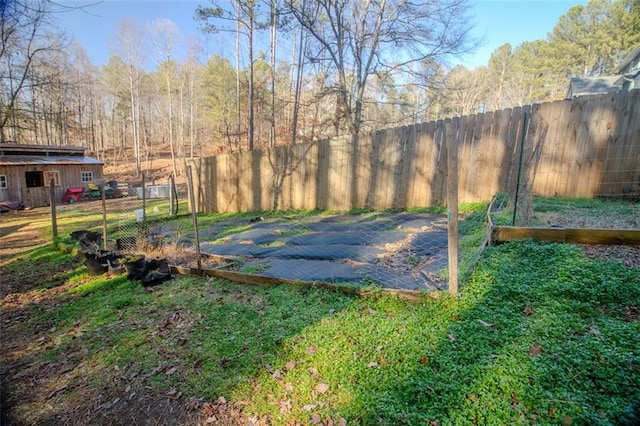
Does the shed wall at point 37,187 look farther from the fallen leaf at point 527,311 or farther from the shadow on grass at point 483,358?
the fallen leaf at point 527,311

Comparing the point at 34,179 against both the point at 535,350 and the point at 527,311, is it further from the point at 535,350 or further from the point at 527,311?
the point at 535,350

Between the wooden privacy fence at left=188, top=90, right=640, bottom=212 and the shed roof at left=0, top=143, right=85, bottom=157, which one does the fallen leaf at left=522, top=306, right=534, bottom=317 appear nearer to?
the wooden privacy fence at left=188, top=90, right=640, bottom=212

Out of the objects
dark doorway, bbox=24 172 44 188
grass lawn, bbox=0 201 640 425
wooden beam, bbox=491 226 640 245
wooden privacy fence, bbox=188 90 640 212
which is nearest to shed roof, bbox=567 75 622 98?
wooden privacy fence, bbox=188 90 640 212

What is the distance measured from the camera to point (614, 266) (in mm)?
2445

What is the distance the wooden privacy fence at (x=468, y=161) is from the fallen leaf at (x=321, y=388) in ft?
6.30

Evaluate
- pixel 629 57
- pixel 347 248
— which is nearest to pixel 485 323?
pixel 347 248

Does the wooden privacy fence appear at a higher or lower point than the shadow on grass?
higher

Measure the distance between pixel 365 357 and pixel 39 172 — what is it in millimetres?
21592

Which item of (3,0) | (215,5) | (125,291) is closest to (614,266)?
(125,291)

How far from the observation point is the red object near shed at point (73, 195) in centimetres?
1722

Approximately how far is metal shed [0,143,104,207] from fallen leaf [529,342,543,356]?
18.7 meters

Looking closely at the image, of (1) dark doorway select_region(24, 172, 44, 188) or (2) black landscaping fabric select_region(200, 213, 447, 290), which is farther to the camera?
(1) dark doorway select_region(24, 172, 44, 188)

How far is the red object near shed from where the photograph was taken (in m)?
17.2

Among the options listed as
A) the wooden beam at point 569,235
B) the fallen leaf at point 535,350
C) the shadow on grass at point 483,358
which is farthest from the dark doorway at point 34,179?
the fallen leaf at point 535,350
